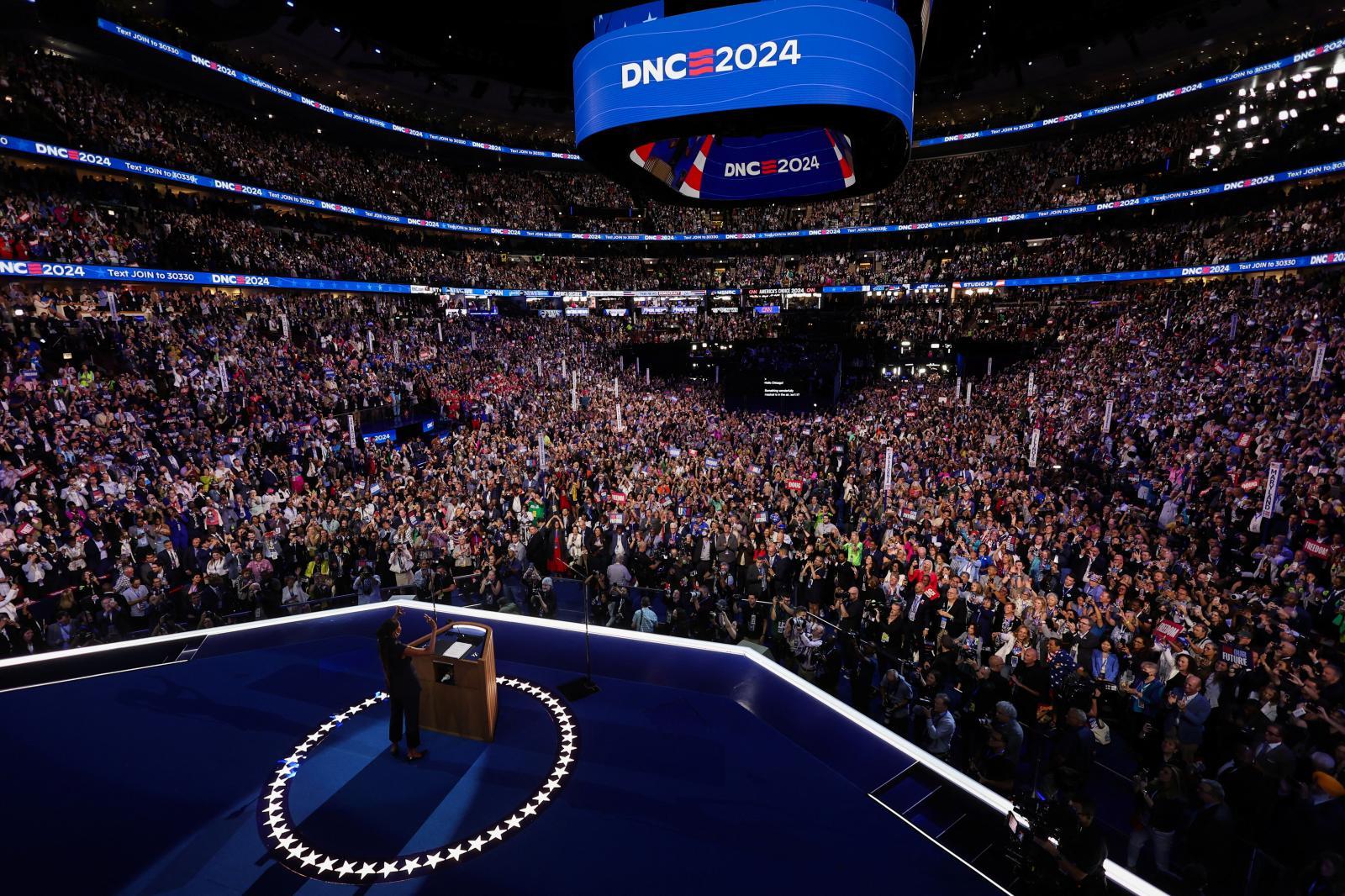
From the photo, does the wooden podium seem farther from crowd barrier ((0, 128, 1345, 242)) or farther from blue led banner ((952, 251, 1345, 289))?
blue led banner ((952, 251, 1345, 289))

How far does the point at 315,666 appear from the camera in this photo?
7.50 metres

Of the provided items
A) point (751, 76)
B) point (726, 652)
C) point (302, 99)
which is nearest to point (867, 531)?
point (726, 652)

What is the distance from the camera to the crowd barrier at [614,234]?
20.7m

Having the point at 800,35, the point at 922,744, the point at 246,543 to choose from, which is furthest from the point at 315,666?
the point at 800,35

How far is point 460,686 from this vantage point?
19.8ft

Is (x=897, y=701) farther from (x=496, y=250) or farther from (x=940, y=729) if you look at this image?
(x=496, y=250)

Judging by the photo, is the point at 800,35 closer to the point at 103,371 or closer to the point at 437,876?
the point at 437,876

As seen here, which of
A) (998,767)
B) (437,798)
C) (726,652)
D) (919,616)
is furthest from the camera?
(919,616)

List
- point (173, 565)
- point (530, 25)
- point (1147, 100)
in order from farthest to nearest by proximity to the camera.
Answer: point (1147, 100) < point (530, 25) < point (173, 565)

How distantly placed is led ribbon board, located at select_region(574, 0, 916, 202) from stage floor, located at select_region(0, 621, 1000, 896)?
542 cm

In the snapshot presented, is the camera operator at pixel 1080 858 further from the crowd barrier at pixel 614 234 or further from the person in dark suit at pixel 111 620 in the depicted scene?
the crowd barrier at pixel 614 234

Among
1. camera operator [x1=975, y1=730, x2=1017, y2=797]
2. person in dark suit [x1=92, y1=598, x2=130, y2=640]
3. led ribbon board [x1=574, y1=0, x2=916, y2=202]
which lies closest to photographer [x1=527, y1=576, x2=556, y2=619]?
camera operator [x1=975, y1=730, x2=1017, y2=797]

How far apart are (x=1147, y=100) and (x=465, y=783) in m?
37.5

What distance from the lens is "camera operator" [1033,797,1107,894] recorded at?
3.79 m
